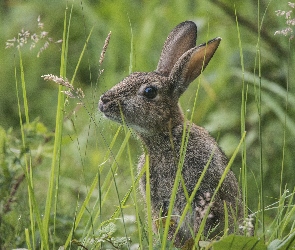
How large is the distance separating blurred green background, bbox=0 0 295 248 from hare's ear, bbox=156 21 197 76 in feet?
1.70

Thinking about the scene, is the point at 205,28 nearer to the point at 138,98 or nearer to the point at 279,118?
the point at 279,118

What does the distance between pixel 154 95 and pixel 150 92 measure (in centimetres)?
3

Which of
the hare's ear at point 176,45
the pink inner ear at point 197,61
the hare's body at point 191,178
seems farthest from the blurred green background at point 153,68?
the pink inner ear at point 197,61

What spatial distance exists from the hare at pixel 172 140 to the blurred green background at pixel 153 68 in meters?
0.58

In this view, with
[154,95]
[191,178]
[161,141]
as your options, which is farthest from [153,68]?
[191,178]

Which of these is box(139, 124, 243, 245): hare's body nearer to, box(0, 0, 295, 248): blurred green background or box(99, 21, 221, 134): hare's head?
box(99, 21, 221, 134): hare's head

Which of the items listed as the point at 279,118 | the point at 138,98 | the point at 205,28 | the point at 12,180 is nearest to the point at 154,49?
the point at 205,28

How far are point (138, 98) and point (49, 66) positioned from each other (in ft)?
9.64

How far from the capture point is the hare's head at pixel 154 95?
445 centimetres

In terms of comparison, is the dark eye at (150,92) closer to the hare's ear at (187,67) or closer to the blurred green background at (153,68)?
the hare's ear at (187,67)

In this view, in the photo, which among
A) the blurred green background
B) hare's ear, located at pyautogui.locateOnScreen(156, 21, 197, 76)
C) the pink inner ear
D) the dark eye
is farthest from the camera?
the blurred green background

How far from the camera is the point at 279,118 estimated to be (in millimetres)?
5918

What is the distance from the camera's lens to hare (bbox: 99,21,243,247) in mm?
4293

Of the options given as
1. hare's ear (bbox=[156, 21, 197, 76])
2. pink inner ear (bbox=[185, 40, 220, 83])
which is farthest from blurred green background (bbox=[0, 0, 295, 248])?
pink inner ear (bbox=[185, 40, 220, 83])
